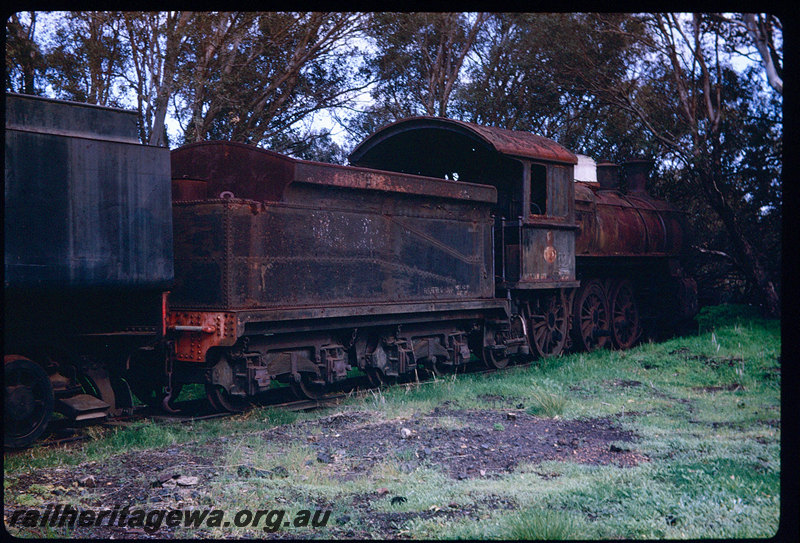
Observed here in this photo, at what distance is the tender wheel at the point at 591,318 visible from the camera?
11891 millimetres

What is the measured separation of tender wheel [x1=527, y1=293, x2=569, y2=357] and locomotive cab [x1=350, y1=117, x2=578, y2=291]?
522 millimetres

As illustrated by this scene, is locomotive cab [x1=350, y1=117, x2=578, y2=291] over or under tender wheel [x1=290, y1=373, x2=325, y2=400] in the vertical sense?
over

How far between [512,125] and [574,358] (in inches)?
422

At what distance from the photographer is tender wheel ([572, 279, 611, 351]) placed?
11.9 meters

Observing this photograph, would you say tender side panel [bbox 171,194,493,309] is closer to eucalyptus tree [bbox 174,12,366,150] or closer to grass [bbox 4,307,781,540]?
grass [bbox 4,307,781,540]

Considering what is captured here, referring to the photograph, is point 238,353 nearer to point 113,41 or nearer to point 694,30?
point 113,41

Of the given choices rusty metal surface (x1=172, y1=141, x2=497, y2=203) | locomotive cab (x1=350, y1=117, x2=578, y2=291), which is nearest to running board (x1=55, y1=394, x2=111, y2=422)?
rusty metal surface (x1=172, y1=141, x2=497, y2=203)

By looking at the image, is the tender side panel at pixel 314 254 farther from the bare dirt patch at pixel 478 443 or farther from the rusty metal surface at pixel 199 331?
the bare dirt patch at pixel 478 443

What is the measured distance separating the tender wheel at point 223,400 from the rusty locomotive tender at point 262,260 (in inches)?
0.8

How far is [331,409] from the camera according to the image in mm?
7543

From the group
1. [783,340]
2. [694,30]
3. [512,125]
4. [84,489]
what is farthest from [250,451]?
[512,125]

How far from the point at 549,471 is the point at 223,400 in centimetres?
379

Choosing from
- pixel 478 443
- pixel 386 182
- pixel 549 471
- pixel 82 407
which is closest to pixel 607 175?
pixel 386 182

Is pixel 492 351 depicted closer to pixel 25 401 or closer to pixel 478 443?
pixel 478 443
